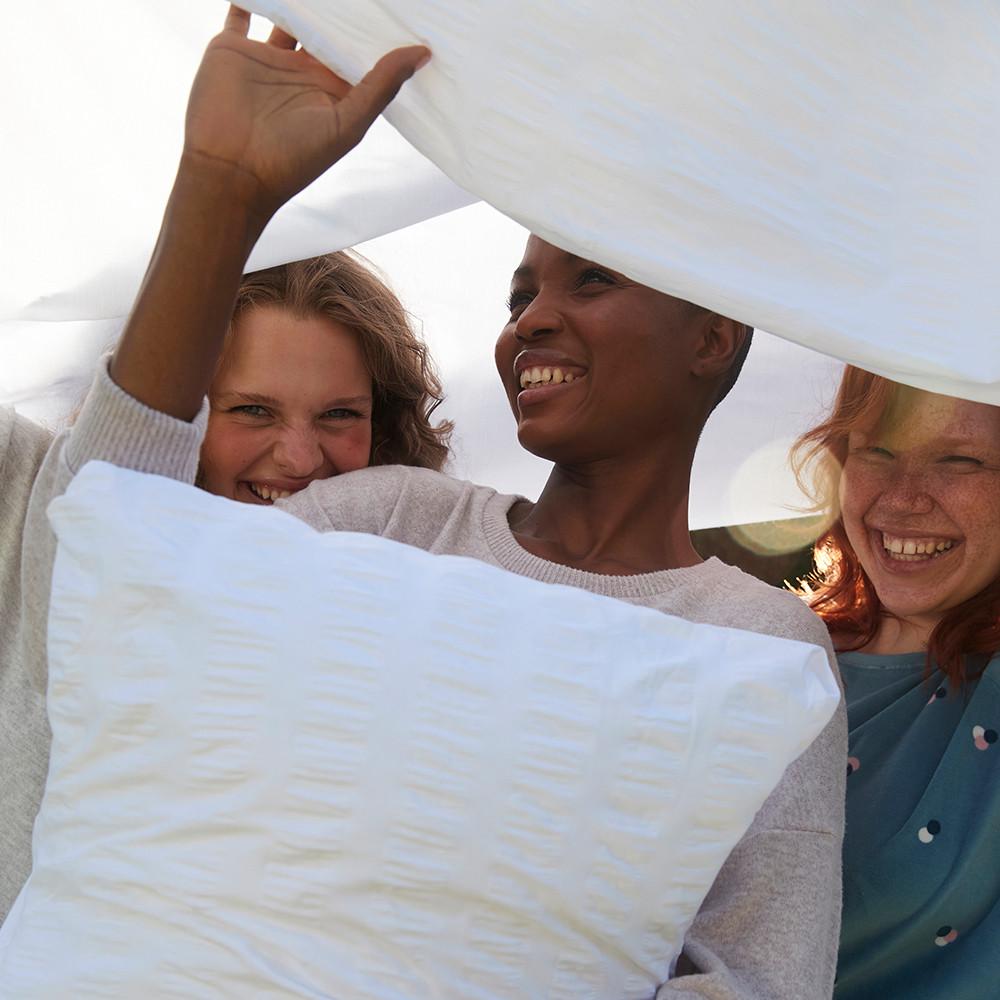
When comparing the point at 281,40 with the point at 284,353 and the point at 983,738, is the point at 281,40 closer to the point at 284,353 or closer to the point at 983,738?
the point at 284,353

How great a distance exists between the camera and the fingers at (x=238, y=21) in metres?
0.97

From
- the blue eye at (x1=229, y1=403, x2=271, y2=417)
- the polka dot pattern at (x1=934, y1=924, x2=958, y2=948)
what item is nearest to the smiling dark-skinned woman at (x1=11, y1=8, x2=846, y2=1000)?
the blue eye at (x1=229, y1=403, x2=271, y2=417)

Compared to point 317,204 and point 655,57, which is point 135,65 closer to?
point 317,204

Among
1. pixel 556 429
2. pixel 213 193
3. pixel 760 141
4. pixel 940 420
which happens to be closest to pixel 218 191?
pixel 213 193

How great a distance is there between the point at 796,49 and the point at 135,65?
2.02 feet

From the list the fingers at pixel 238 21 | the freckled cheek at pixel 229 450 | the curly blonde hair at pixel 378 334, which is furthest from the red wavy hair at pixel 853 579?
the fingers at pixel 238 21

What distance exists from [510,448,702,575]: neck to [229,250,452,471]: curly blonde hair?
0.22m

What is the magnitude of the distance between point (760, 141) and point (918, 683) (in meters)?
0.85

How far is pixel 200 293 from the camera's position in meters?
0.91

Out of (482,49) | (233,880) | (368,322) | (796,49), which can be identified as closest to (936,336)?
(796,49)

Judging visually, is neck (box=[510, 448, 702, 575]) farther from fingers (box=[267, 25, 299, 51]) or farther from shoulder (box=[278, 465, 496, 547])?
fingers (box=[267, 25, 299, 51])

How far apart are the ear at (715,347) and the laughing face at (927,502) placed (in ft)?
0.71

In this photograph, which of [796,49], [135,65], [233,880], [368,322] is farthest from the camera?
[368,322]

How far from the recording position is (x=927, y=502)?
149cm
